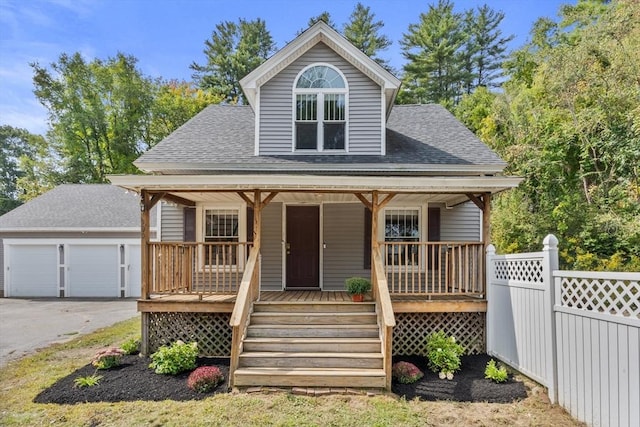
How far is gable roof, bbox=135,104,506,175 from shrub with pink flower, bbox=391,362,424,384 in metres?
4.12

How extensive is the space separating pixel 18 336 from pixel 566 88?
17.9 meters

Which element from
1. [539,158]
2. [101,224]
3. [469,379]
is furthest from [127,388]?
[539,158]

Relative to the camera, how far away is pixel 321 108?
8.53 m

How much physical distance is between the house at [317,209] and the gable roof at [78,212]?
693 centimetres

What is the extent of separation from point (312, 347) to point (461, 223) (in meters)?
5.03

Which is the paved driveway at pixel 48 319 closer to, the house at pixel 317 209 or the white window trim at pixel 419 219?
the house at pixel 317 209

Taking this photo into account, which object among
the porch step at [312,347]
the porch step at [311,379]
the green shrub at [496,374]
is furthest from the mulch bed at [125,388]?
the green shrub at [496,374]

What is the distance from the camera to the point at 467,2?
24.5 m

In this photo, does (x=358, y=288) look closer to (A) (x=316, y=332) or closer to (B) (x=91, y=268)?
(A) (x=316, y=332)

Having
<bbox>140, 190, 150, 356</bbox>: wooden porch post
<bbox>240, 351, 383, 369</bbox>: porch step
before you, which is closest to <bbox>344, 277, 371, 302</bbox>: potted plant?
<bbox>240, 351, 383, 369</bbox>: porch step

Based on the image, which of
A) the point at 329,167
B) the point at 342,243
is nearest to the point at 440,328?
the point at 342,243

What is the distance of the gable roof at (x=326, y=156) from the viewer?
8.04m

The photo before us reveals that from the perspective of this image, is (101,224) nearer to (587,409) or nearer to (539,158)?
(587,409)

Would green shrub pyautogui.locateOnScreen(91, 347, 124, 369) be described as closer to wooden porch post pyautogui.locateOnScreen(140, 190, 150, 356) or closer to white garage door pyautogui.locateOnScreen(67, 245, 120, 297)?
wooden porch post pyautogui.locateOnScreen(140, 190, 150, 356)
